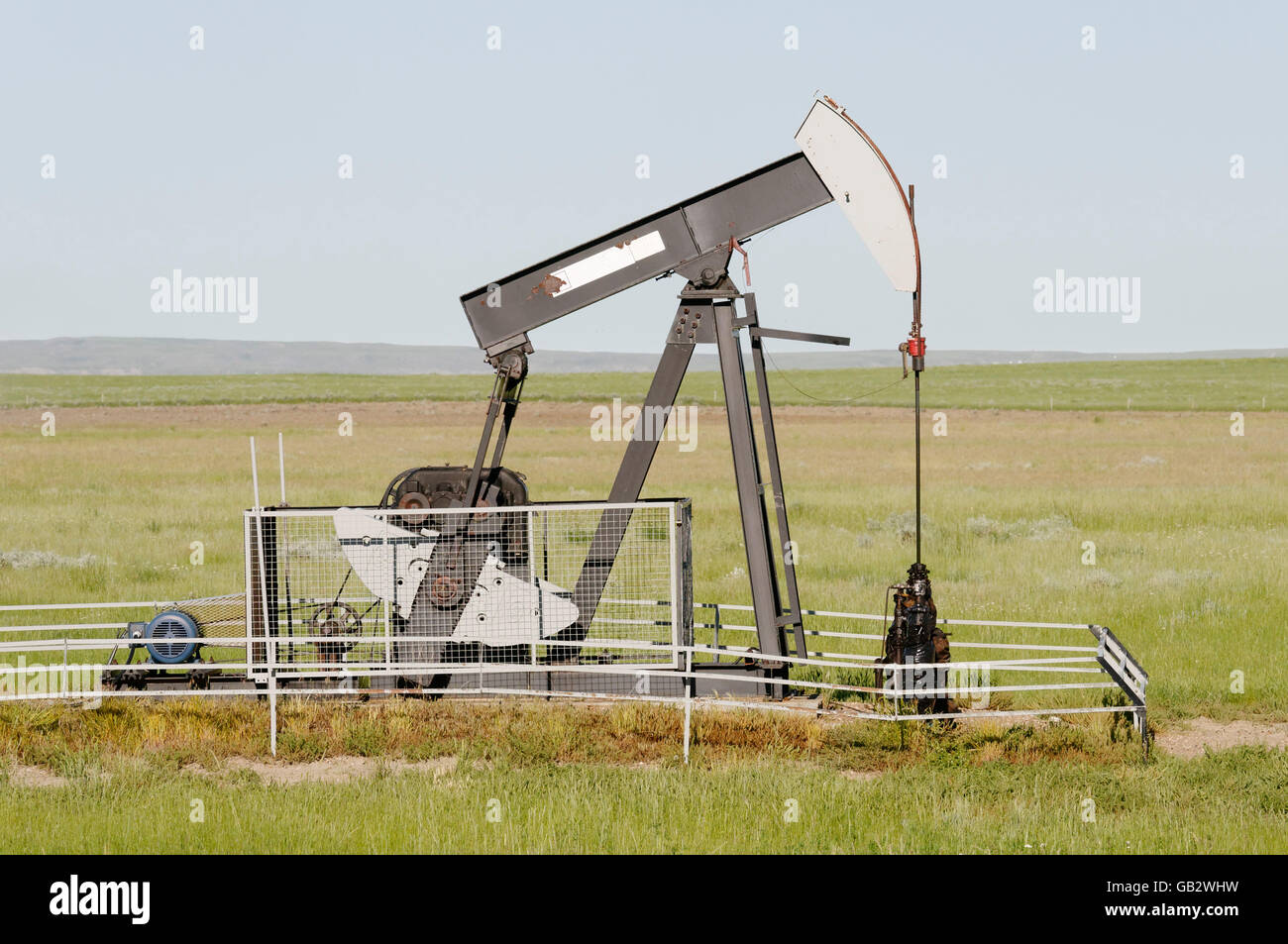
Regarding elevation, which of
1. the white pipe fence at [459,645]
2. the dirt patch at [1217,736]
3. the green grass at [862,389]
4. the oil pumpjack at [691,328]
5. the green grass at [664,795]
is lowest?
the dirt patch at [1217,736]

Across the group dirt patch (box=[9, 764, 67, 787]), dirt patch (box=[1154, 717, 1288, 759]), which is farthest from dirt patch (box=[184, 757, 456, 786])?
dirt patch (box=[1154, 717, 1288, 759])

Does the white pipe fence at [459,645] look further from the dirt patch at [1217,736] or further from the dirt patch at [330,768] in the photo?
the dirt patch at [1217,736]

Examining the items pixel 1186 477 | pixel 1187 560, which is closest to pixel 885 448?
pixel 1186 477

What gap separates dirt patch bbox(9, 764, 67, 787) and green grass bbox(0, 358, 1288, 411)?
63.1 metres

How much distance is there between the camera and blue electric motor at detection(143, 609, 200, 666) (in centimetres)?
1095

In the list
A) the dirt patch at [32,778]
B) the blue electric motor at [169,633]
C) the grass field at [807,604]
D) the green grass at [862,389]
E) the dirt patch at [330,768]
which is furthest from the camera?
the green grass at [862,389]

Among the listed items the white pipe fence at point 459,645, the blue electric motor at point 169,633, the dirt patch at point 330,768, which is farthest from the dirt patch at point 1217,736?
the blue electric motor at point 169,633

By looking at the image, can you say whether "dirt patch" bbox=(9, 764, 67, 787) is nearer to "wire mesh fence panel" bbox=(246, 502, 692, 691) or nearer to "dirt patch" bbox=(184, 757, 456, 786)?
"dirt patch" bbox=(184, 757, 456, 786)

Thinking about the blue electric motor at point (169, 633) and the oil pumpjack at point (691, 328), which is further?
the blue electric motor at point (169, 633)

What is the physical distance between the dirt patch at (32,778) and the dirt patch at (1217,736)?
7654mm

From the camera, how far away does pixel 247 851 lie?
7488mm

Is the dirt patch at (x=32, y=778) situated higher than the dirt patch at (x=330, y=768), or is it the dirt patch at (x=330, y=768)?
the dirt patch at (x=32, y=778)

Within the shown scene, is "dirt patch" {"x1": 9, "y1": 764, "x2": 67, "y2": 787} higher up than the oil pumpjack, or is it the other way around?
the oil pumpjack

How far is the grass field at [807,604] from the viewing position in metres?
7.94
